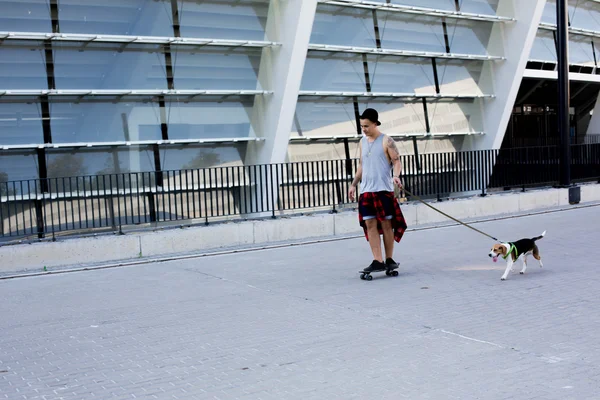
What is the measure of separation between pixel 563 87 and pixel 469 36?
215 inches

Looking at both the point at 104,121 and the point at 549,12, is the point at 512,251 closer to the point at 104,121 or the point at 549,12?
the point at 104,121

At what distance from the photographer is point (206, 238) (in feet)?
45.9

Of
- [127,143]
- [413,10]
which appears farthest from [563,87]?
[127,143]

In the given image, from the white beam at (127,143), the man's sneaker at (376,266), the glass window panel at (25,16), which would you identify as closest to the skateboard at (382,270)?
the man's sneaker at (376,266)

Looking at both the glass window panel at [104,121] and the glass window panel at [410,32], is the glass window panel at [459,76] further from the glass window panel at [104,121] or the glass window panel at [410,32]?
the glass window panel at [104,121]

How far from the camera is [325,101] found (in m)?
21.2

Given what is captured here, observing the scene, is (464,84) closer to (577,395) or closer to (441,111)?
(441,111)

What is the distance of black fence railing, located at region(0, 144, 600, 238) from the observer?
43.7ft

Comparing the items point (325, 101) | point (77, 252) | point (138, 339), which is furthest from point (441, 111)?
point (138, 339)

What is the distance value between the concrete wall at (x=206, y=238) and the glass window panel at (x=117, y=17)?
5.45 metres

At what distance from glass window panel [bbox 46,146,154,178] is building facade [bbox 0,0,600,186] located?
0.08ft

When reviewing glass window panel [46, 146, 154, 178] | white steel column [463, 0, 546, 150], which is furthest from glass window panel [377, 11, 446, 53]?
glass window panel [46, 146, 154, 178]

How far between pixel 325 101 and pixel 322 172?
213 inches

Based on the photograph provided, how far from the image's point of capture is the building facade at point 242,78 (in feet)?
54.7
